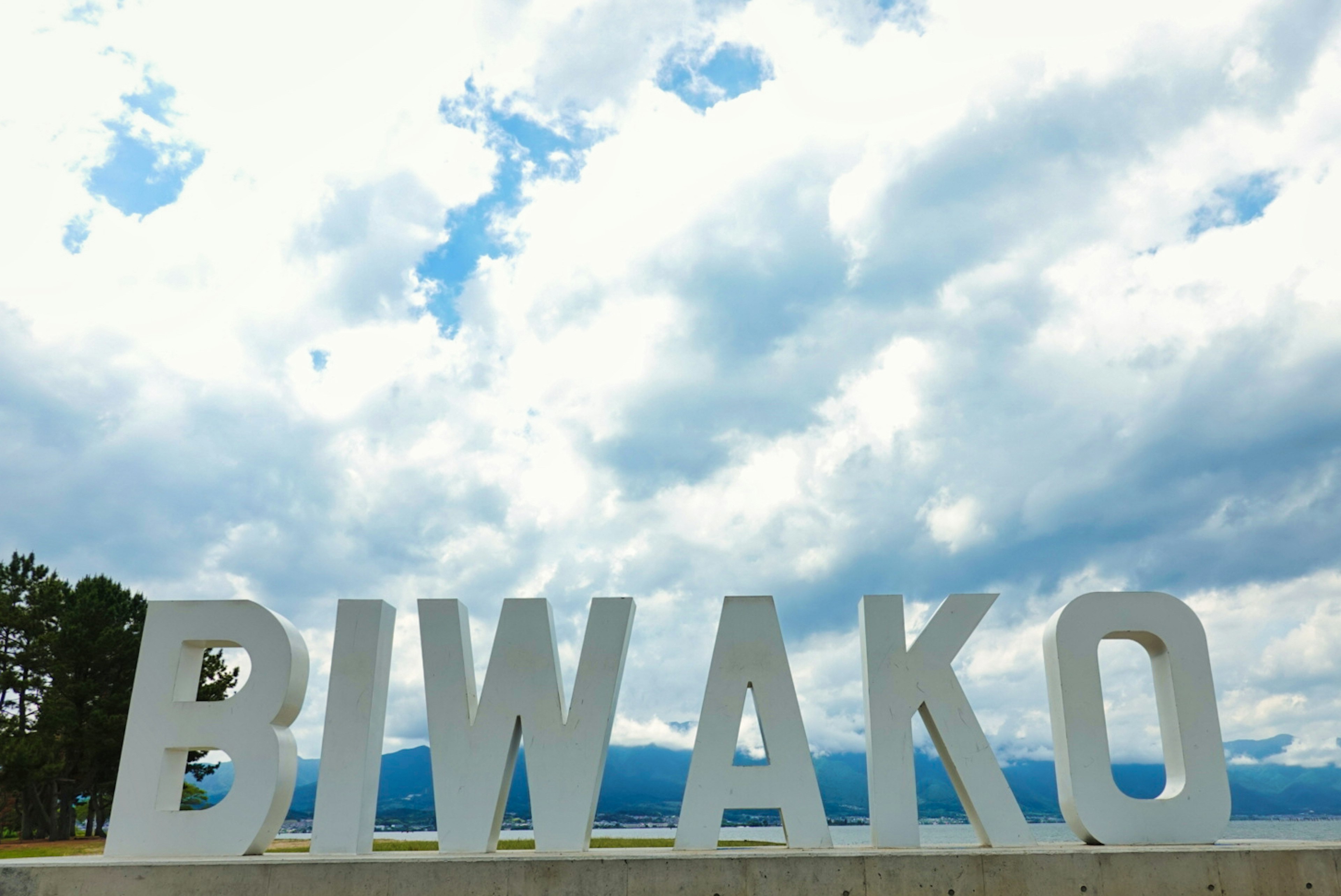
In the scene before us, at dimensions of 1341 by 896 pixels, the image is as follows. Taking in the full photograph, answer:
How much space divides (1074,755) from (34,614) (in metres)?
46.0

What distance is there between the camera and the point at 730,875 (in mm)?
10547

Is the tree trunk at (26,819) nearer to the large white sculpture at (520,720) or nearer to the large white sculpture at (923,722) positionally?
the large white sculpture at (520,720)

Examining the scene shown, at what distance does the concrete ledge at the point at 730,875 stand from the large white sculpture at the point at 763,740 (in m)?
1.33

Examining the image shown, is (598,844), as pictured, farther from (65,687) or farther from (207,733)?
(65,687)

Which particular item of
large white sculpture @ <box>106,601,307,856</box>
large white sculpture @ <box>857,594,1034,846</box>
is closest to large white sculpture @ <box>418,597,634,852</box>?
large white sculpture @ <box>106,601,307,856</box>

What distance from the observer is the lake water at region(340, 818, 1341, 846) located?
17.3 metres

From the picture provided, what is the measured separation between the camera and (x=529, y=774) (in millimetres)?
12570

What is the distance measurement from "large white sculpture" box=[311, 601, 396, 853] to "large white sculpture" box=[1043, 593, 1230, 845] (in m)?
10.2

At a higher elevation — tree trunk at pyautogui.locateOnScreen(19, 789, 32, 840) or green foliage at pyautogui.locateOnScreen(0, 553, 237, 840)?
green foliage at pyautogui.locateOnScreen(0, 553, 237, 840)

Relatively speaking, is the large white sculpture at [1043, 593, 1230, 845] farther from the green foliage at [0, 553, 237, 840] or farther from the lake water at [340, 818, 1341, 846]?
the green foliage at [0, 553, 237, 840]

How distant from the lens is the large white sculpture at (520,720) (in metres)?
12.2

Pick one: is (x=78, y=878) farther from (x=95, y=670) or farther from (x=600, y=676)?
(x=95, y=670)

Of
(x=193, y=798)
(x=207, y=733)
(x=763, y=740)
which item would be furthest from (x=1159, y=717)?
(x=193, y=798)

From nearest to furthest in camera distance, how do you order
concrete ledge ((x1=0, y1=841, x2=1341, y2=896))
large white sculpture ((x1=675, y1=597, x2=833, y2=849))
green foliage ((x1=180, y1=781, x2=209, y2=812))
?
1. concrete ledge ((x1=0, y1=841, x2=1341, y2=896))
2. large white sculpture ((x1=675, y1=597, x2=833, y2=849))
3. green foliage ((x1=180, y1=781, x2=209, y2=812))
